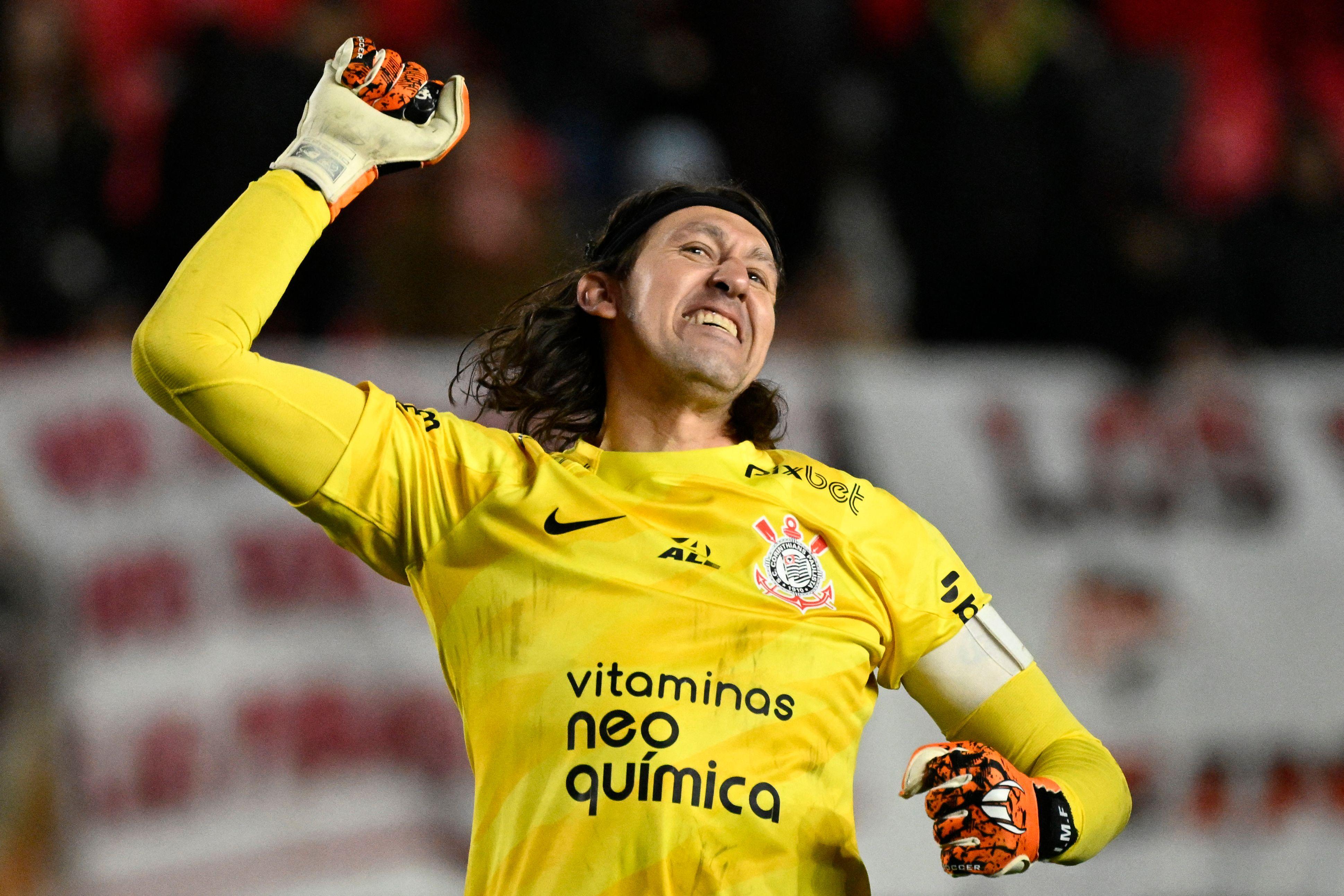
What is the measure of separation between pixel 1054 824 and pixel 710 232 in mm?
1400

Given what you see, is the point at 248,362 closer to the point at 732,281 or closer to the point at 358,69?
the point at 358,69

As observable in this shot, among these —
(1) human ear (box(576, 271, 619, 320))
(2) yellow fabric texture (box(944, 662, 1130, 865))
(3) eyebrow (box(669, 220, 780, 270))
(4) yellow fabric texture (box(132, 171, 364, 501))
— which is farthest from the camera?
(1) human ear (box(576, 271, 619, 320))

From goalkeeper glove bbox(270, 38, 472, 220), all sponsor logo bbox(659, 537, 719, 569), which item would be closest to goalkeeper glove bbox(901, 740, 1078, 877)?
all sponsor logo bbox(659, 537, 719, 569)

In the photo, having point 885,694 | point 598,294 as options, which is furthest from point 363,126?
point 885,694

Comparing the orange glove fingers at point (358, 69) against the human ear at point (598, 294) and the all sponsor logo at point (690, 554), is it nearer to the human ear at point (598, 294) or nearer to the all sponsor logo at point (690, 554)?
the human ear at point (598, 294)

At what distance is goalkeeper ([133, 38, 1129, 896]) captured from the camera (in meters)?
2.73

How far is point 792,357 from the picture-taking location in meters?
6.45

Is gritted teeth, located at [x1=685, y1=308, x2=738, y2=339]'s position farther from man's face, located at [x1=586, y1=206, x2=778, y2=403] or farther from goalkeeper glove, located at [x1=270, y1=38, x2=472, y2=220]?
goalkeeper glove, located at [x1=270, y1=38, x2=472, y2=220]

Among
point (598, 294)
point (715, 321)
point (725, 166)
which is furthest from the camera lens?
point (725, 166)

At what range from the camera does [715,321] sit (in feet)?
10.6

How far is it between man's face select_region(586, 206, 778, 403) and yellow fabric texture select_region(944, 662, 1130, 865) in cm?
83

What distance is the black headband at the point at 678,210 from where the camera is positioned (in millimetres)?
3461

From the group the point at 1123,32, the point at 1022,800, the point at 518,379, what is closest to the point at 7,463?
the point at 518,379

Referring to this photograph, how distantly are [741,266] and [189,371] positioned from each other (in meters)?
Answer: 1.18
